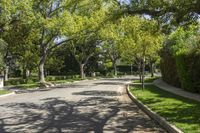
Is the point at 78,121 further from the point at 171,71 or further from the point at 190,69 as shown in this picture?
the point at 171,71

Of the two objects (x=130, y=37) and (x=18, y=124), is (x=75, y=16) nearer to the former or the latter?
(x=130, y=37)

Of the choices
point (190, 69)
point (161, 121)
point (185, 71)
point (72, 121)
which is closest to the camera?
point (161, 121)

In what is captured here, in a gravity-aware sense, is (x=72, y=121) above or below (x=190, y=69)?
below

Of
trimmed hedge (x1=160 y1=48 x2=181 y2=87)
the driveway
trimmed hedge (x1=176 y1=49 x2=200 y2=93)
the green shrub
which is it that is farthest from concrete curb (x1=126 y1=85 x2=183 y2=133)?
trimmed hedge (x1=160 y1=48 x2=181 y2=87)

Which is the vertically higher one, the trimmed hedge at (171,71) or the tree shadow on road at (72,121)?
the trimmed hedge at (171,71)

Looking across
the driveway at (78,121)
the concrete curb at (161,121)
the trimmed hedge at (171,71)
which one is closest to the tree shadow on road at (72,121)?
the driveway at (78,121)

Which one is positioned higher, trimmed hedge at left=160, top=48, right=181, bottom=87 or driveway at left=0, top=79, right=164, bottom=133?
trimmed hedge at left=160, top=48, right=181, bottom=87

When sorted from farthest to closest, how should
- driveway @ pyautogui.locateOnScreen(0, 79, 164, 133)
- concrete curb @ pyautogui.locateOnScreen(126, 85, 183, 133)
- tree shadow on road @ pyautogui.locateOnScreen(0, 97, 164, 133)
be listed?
1. tree shadow on road @ pyautogui.locateOnScreen(0, 97, 164, 133)
2. driveway @ pyautogui.locateOnScreen(0, 79, 164, 133)
3. concrete curb @ pyautogui.locateOnScreen(126, 85, 183, 133)

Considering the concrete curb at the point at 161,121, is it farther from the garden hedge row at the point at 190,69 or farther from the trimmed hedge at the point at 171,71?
the trimmed hedge at the point at 171,71

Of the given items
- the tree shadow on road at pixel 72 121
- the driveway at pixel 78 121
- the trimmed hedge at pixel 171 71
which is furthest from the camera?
the trimmed hedge at pixel 171 71

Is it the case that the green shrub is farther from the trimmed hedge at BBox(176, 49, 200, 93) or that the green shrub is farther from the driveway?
the driveway

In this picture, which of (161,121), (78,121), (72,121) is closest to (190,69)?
(161,121)

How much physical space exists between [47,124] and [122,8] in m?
4.53

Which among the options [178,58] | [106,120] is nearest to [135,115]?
[106,120]
